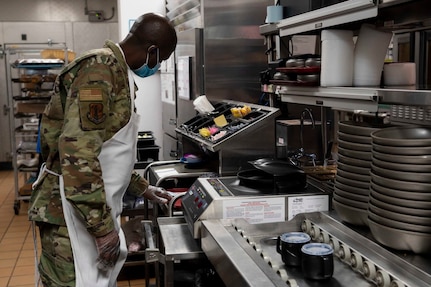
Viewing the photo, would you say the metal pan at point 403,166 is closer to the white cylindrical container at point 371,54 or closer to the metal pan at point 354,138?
the metal pan at point 354,138

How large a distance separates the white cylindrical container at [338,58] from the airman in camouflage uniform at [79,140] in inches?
25.2

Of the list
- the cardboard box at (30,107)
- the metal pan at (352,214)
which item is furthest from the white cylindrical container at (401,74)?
the cardboard box at (30,107)

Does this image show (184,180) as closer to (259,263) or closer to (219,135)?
(219,135)

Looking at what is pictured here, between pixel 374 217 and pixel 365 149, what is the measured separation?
282mm

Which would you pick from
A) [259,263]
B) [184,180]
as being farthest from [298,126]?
[259,263]

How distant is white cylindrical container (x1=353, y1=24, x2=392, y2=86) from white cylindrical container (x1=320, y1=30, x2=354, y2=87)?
5cm

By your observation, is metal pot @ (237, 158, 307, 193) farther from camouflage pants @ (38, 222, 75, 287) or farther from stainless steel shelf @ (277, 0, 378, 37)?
camouflage pants @ (38, 222, 75, 287)

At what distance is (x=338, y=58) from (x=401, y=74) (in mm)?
234

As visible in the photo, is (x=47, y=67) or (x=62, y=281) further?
(x=47, y=67)

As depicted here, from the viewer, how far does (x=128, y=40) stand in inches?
84.0

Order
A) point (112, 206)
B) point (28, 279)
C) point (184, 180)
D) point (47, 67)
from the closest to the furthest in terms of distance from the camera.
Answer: point (112, 206)
point (184, 180)
point (28, 279)
point (47, 67)

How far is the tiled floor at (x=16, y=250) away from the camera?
402cm

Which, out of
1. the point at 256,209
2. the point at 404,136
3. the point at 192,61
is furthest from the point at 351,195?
the point at 192,61

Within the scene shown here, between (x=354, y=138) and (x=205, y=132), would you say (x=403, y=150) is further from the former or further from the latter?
(x=205, y=132)
